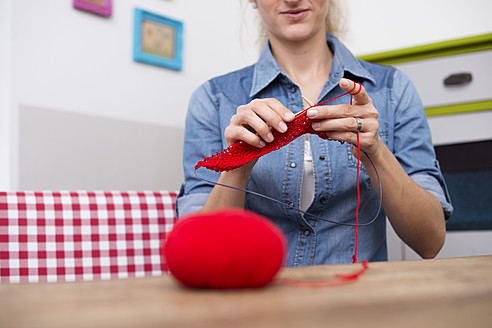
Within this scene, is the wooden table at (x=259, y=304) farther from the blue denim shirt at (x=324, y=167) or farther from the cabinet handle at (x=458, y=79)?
the cabinet handle at (x=458, y=79)

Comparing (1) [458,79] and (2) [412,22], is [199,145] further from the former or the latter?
(2) [412,22]

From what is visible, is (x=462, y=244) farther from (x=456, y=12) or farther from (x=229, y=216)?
(x=229, y=216)

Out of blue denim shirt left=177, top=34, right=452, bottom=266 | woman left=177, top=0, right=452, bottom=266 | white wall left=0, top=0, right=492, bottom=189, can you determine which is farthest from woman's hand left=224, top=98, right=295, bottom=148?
white wall left=0, top=0, right=492, bottom=189

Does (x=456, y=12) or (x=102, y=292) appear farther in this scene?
(x=456, y=12)

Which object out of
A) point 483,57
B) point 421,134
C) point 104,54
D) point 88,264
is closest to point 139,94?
point 104,54

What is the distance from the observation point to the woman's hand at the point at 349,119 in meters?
0.76

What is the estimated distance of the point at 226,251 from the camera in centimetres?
35

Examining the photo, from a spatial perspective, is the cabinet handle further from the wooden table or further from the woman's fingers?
the wooden table

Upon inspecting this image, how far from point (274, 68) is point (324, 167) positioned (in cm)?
28

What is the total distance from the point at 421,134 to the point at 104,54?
98cm

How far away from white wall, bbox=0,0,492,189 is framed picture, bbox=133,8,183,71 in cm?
3

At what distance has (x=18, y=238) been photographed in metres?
1.07

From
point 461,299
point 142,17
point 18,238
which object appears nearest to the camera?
point 461,299

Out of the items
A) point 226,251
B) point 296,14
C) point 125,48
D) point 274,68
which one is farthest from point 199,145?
point 226,251
